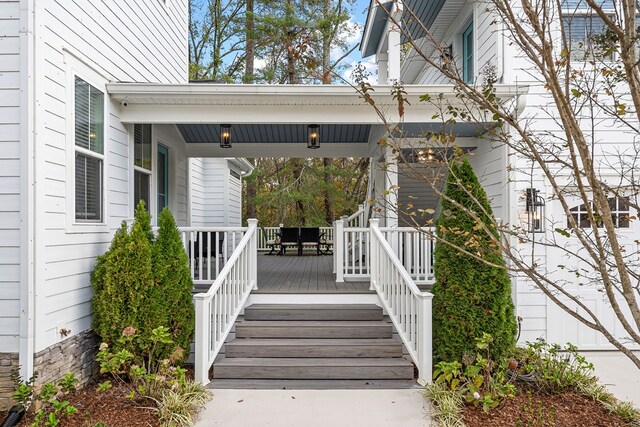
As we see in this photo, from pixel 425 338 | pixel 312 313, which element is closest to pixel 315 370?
pixel 312 313

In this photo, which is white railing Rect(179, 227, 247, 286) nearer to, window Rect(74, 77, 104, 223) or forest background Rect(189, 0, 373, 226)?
window Rect(74, 77, 104, 223)

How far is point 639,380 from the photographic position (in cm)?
450

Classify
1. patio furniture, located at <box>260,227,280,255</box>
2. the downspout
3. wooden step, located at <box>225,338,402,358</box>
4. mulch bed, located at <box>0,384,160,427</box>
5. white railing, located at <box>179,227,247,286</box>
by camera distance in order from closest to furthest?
mulch bed, located at <box>0,384,160,427</box>
the downspout
wooden step, located at <box>225,338,402,358</box>
white railing, located at <box>179,227,247,286</box>
patio furniture, located at <box>260,227,280,255</box>

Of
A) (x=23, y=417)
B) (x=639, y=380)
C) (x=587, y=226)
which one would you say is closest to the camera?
(x=23, y=417)

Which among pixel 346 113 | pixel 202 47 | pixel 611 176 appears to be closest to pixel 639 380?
pixel 611 176

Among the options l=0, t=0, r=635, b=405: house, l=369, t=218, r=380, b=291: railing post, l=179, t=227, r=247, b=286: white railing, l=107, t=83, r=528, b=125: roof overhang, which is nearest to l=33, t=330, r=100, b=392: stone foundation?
l=0, t=0, r=635, b=405: house

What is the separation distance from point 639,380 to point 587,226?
207cm

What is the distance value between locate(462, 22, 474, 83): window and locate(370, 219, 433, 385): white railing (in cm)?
338

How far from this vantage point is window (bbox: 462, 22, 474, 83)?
680 cm

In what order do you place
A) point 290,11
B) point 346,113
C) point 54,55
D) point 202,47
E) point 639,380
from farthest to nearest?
point 202,47 < point 290,11 < point 346,113 < point 639,380 < point 54,55

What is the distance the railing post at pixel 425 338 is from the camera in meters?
4.06

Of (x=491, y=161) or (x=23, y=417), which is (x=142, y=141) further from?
(x=491, y=161)

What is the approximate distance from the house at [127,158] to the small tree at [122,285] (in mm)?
206

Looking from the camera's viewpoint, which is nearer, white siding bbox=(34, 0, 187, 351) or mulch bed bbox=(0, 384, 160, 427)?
mulch bed bbox=(0, 384, 160, 427)
